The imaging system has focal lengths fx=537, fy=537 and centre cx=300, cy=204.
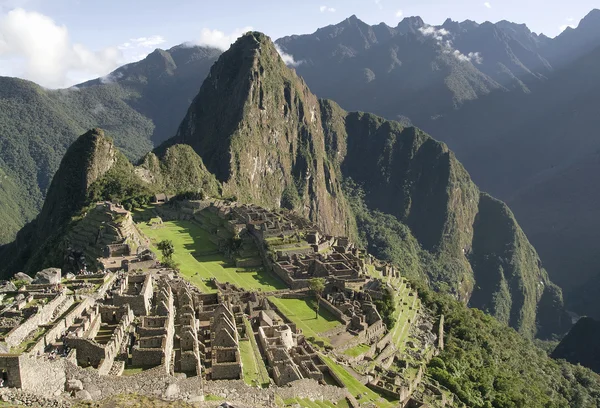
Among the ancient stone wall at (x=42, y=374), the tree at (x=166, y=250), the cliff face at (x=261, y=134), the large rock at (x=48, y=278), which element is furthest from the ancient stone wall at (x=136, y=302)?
the cliff face at (x=261, y=134)

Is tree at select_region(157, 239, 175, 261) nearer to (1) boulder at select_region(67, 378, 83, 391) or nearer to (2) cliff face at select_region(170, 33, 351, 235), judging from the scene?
(1) boulder at select_region(67, 378, 83, 391)

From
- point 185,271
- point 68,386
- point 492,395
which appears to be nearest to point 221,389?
point 68,386

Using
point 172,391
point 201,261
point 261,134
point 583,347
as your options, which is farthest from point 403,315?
point 261,134

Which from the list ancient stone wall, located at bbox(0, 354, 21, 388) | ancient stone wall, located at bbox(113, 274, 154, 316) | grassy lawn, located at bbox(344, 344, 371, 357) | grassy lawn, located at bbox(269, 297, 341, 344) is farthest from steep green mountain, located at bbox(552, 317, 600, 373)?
ancient stone wall, located at bbox(0, 354, 21, 388)

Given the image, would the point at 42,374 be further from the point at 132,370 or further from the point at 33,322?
the point at 33,322

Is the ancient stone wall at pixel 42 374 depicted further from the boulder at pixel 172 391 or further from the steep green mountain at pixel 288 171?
the steep green mountain at pixel 288 171
